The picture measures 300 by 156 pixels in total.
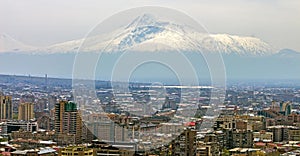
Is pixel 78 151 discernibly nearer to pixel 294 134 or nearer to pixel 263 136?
pixel 263 136

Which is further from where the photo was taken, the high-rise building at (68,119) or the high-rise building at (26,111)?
the high-rise building at (26,111)

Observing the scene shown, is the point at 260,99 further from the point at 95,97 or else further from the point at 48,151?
the point at 95,97

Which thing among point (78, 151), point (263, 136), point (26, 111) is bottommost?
point (263, 136)

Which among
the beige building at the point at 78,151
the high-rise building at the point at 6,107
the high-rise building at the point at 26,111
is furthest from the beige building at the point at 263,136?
the high-rise building at the point at 6,107

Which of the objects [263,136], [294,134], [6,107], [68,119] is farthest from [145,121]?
[6,107]

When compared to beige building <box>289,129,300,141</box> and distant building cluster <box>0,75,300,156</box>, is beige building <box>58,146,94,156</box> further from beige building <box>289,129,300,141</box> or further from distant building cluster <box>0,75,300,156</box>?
beige building <box>289,129,300,141</box>

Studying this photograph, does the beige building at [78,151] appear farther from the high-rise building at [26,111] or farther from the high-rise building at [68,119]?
the high-rise building at [26,111]

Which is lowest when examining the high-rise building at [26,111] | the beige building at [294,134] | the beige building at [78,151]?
Result: the beige building at [294,134]

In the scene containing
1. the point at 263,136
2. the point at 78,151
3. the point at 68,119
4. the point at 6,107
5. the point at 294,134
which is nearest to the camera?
the point at 78,151
